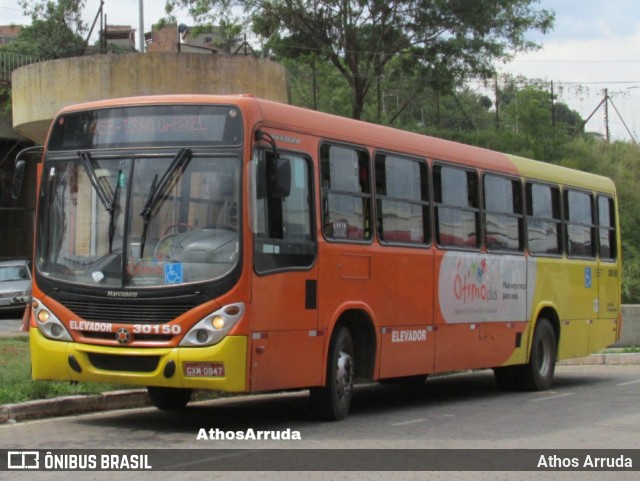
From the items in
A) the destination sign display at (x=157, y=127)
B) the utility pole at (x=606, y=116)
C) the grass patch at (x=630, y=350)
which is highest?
the utility pole at (x=606, y=116)

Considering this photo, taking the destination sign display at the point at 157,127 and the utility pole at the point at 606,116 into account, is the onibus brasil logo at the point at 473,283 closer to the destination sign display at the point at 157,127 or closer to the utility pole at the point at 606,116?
the destination sign display at the point at 157,127

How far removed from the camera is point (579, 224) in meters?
17.5

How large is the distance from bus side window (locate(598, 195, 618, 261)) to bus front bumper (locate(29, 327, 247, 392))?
10127 millimetres

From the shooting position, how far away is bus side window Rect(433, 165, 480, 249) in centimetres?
1372

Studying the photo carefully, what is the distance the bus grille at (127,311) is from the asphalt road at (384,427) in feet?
3.55

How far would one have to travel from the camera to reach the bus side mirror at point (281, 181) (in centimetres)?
1023

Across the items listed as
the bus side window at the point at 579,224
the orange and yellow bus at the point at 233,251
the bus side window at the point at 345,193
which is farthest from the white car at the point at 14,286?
the bus side window at the point at 345,193

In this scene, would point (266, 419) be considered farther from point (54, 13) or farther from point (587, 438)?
point (54, 13)

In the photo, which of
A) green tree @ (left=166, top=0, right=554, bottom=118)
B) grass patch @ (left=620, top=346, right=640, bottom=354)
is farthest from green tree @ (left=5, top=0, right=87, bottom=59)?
grass patch @ (left=620, top=346, right=640, bottom=354)

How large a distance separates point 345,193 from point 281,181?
1.66 meters

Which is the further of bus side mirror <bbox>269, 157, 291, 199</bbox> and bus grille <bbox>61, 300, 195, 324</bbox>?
bus side mirror <bbox>269, 157, 291, 199</bbox>

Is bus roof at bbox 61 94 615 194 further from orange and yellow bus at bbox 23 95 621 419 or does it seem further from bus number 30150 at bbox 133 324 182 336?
bus number 30150 at bbox 133 324 182 336

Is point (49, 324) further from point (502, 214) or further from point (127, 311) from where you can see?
point (502, 214)

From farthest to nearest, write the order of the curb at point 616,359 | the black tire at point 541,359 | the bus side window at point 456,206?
the curb at point 616,359
the black tire at point 541,359
the bus side window at point 456,206
